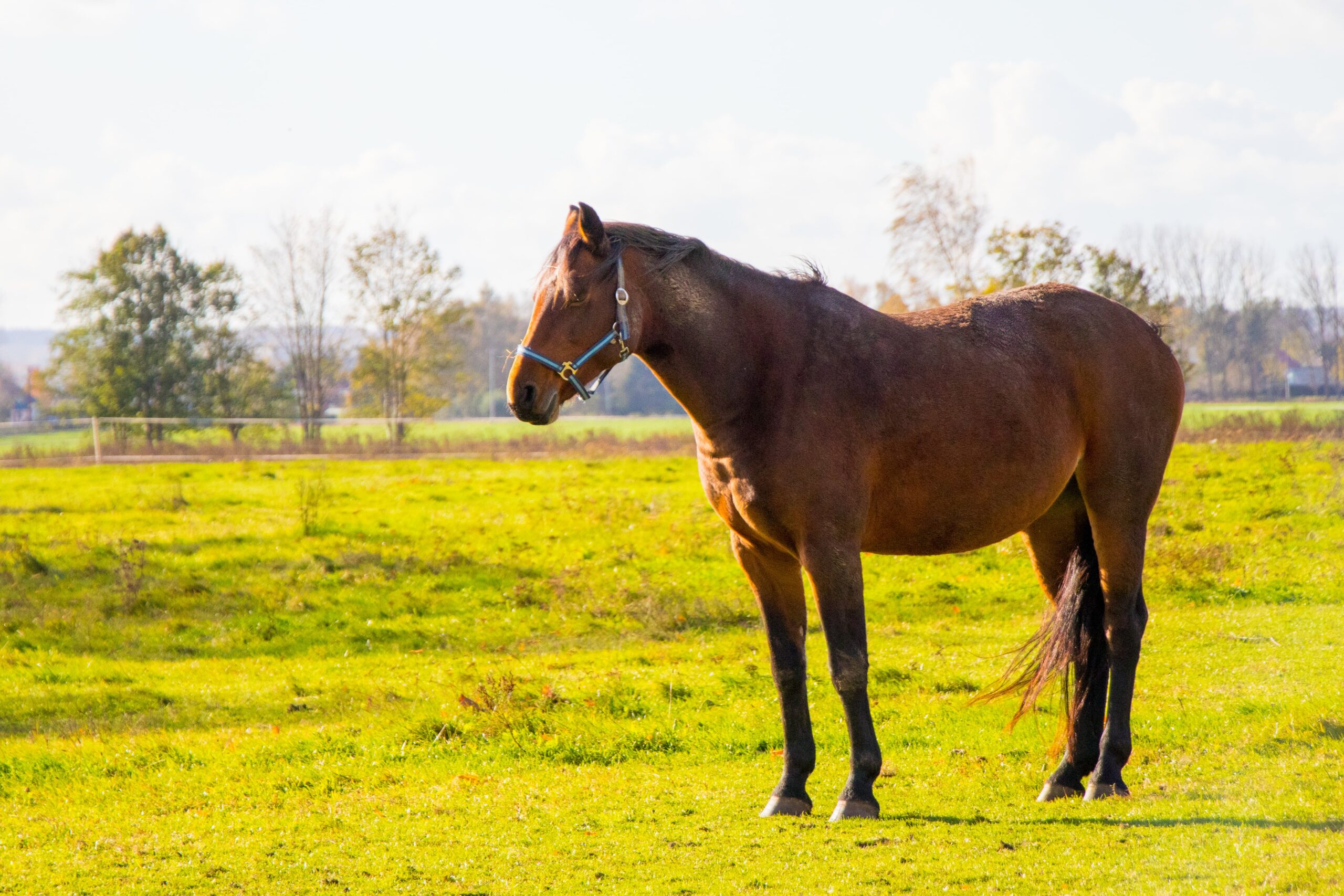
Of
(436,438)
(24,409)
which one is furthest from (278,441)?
(24,409)

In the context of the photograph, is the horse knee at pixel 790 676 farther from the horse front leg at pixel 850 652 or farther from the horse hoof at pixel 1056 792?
the horse hoof at pixel 1056 792

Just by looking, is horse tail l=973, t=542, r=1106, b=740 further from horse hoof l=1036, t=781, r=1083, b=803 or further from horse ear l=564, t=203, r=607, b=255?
horse ear l=564, t=203, r=607, b=255

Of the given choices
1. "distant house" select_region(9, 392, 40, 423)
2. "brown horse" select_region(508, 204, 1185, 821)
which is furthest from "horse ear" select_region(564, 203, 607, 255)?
"distant house" select_region(9, 392, 40, 423)

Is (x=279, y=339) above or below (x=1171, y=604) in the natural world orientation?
above

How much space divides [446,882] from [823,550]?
93.7 inches

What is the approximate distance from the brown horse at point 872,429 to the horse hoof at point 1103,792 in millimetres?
19

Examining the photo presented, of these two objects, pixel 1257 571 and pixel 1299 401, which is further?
pixel 1299 401

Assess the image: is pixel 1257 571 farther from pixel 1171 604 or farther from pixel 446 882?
pixel 446 882

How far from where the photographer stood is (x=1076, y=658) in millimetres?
6562

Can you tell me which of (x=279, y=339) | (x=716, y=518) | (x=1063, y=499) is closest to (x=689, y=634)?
(x=716, y=518)

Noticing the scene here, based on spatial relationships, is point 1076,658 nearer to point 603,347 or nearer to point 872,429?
point 872,429

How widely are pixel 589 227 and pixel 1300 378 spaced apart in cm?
3339

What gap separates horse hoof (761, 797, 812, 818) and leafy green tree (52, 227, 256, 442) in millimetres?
40904

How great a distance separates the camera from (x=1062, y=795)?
6.34m
